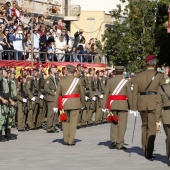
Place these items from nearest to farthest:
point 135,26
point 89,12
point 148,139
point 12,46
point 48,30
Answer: point 148,139, point 12,46, point 48,30, point 135,26, point 89,12

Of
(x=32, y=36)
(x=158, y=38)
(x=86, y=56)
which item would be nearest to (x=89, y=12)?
(x=158, y=38)

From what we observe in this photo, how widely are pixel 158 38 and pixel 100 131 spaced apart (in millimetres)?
21385

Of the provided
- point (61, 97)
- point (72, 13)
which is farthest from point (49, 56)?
point (72, 13)

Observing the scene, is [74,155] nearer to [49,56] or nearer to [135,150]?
[135,150]

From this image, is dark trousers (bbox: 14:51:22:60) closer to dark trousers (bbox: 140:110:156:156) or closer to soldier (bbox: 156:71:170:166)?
dark trousers (bbox: 140:110:156:156)

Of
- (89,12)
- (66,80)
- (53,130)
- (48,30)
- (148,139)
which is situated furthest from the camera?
(89,12)

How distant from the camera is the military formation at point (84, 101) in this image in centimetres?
1731

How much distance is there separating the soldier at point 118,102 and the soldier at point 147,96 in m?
1.85

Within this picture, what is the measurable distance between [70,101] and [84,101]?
55cm

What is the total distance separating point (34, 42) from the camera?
31.8 meters

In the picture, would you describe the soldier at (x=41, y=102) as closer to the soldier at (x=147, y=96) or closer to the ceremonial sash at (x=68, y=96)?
the ceremonial sash at (x=68, y=96)

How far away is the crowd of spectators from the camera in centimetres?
2946

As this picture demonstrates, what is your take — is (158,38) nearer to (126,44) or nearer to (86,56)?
(126,44)

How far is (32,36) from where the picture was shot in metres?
29.7
